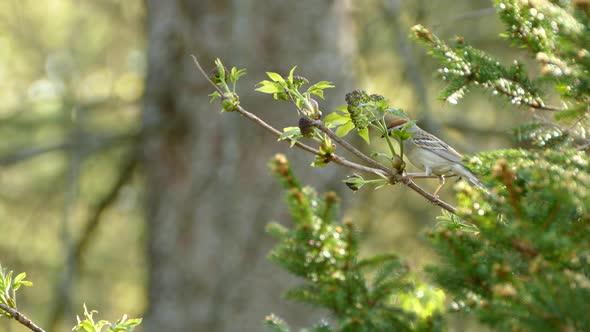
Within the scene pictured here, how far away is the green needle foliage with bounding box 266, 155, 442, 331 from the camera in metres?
1.41

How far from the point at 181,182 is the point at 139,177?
1.59 metres

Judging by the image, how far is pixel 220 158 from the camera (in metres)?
5.93

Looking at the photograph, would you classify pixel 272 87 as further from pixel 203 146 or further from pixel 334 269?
pixel 203 146

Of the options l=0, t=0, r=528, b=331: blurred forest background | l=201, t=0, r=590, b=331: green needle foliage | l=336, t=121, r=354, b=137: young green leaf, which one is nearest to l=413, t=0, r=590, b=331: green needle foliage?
l=201, t=0, r=590, b=331: green needle foliage

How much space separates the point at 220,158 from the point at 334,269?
4463 millimetres

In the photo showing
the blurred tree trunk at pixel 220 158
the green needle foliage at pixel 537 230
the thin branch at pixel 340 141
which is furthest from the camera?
the blurred tree trunk at pixel 220 158

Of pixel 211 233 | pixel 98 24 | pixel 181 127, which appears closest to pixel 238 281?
pixel 211 233

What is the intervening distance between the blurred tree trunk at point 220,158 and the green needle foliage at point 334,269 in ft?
13.6

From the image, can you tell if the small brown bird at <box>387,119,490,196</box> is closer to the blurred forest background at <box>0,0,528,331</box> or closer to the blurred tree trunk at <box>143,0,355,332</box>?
the blurred forest background at <box>0,0,528,331</box>

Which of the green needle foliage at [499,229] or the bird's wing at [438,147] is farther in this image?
the bird's wing at [438,147]

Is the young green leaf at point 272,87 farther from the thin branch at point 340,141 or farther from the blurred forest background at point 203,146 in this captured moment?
the blurred forest background at point 203,146

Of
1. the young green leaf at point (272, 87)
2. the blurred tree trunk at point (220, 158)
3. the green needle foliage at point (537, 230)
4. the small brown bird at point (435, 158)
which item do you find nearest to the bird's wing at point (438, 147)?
the small brown bird at point (435, 158)

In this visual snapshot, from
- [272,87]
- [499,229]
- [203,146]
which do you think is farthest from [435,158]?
[203,146]

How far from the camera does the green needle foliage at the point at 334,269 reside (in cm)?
141
